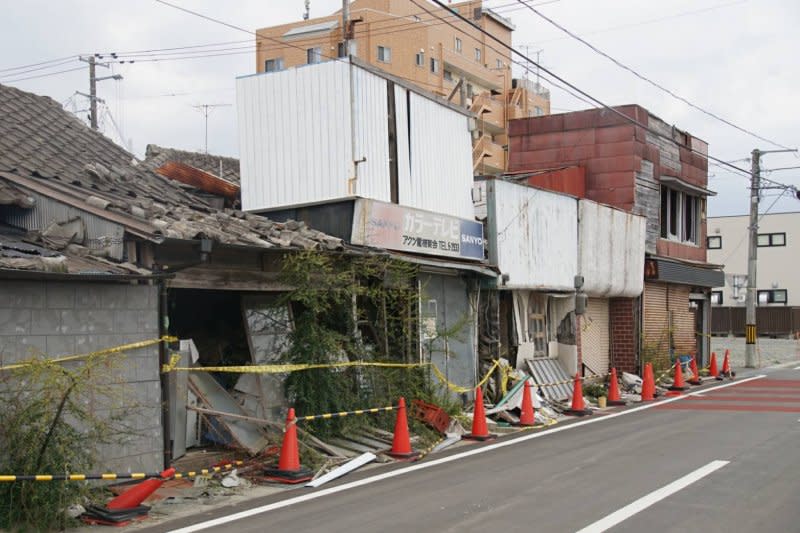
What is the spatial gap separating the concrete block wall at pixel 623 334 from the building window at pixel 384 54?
28.2m

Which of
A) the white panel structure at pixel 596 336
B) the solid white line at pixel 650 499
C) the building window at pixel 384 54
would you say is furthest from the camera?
the building window at pixel 384 54

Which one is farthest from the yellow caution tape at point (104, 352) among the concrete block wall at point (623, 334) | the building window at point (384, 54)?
the building window at point (384, 54)

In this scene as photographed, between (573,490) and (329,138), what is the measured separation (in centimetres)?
785

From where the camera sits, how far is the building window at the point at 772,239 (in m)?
64.9

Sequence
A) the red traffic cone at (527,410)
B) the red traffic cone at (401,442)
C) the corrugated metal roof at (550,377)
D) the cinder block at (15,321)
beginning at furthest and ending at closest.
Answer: the corrugated metal roof at (550,377) < the red traffic cone at (527,410) < the red traffic cone at (401,442) < the cinder block at (15,321)

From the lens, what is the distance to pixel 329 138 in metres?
15.1

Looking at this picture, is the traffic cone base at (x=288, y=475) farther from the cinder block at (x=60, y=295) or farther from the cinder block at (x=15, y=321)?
the cinder block at (x=15, y=321)

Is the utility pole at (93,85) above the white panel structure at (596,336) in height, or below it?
above

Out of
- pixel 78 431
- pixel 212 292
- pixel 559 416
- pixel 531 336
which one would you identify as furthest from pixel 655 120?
pixel 78 431

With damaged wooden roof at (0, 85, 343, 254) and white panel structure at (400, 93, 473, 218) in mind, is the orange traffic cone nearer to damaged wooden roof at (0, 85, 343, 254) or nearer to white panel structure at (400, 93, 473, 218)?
damaged wooden roof at (0, 85, 343, 254)

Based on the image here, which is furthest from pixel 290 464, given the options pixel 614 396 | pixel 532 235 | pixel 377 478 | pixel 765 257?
pixel 765 257

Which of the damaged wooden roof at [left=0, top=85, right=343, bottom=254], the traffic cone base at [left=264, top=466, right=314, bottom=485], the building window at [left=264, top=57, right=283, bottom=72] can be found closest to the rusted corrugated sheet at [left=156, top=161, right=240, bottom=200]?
the damaged wooden roof at [left=0, top=85, right=343, bottom=254]

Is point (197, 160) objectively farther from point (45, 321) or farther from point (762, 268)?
point (762, 268)

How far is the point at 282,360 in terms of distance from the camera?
1277cm
